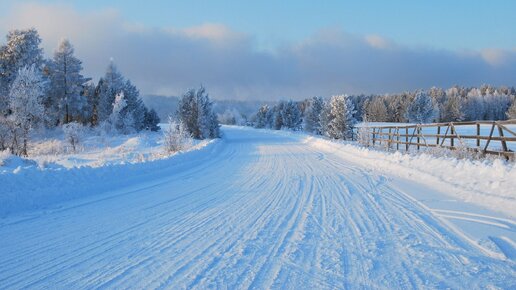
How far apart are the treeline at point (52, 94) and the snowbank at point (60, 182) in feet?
77.6

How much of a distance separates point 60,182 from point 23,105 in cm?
2792

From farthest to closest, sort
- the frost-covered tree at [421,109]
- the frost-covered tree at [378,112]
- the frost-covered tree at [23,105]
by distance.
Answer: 1. the frost-covered tree at [378,112]
2. the frost-covered tree at [421,109]
3. the frost-covered tree at [23,105]

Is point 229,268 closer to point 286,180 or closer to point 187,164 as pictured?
point 286,180

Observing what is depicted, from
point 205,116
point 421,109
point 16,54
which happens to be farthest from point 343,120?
point 421,109

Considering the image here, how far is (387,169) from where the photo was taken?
13.6 metres

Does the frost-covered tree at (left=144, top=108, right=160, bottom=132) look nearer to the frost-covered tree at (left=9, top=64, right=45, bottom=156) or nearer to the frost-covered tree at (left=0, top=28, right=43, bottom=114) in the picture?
the frost-covered tree at (left=0, top=28, right=43, bottom=114)

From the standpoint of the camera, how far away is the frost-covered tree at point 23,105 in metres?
30.5

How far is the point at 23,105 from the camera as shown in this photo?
1222 inches

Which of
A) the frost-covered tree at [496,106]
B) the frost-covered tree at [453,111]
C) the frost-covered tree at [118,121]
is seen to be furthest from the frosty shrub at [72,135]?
the frost-covered tree at [496,106]

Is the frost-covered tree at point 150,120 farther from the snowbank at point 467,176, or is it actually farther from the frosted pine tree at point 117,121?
the snowbank at point 467,176

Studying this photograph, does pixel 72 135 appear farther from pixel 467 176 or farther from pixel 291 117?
pixel 291 117

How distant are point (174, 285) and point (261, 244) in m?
1.61

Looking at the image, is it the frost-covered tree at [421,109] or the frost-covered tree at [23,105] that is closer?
the frost-covered tree at [23,105]

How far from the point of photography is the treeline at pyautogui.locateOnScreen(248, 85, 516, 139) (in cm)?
5808
